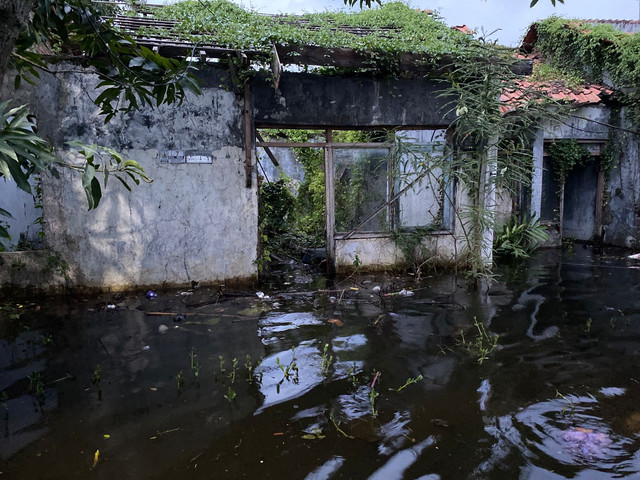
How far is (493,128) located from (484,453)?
401cm

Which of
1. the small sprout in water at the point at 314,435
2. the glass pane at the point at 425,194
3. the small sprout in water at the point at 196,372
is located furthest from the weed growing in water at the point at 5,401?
the glass pane at the point at 425,194

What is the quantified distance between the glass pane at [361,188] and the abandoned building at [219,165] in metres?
0.02

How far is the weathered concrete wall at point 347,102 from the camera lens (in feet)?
20.2

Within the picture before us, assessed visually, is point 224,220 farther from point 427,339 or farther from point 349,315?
point 427,339

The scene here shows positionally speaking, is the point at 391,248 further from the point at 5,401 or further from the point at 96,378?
the point at 5,401

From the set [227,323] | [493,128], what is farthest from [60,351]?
[493,128]

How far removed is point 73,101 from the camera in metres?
5.58

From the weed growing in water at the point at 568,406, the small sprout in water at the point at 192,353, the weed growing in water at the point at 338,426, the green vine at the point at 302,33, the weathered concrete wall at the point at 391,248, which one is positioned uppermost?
the green vine at the point at 302,33

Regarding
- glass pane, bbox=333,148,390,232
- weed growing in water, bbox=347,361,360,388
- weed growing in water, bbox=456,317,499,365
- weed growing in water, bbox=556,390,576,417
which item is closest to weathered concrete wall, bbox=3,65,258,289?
glass pane, bbox=333,148,390,232

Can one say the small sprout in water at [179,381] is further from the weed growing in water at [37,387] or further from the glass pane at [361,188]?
the glass pane at [361,188]

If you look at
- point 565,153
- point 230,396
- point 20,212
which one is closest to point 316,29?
point 20,212

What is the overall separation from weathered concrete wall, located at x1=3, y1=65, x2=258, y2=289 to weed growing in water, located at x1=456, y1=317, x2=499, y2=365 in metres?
3.24

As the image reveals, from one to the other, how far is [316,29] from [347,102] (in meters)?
1.31

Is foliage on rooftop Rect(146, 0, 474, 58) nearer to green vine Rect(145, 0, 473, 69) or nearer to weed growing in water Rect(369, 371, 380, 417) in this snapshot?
green vine Rect(145, 0, 473, 69)
